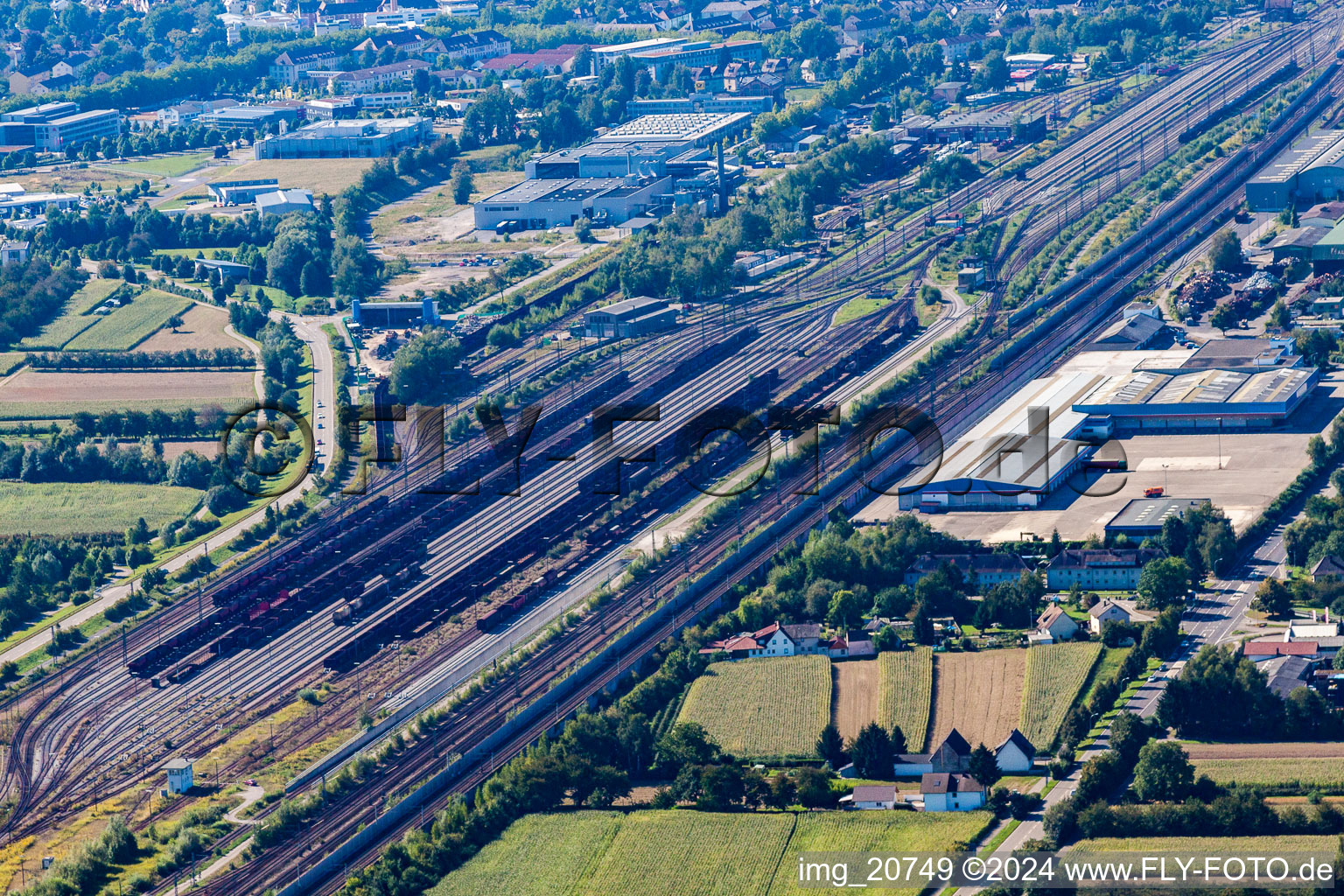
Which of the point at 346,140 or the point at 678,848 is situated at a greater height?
the point at 346,140

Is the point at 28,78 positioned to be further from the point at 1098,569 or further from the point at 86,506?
the point at 1098,569

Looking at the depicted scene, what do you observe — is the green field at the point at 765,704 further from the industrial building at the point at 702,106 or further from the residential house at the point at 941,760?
the industrial building at the point at 702,106

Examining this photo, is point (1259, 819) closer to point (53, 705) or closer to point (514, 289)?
point (53, 705)

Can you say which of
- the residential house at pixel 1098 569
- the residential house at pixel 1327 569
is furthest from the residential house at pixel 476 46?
the residential house at pixel 1327 569

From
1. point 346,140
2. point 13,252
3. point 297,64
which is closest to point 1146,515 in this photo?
point 13,252

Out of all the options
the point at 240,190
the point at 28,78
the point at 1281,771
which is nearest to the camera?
the point at 1281,771
